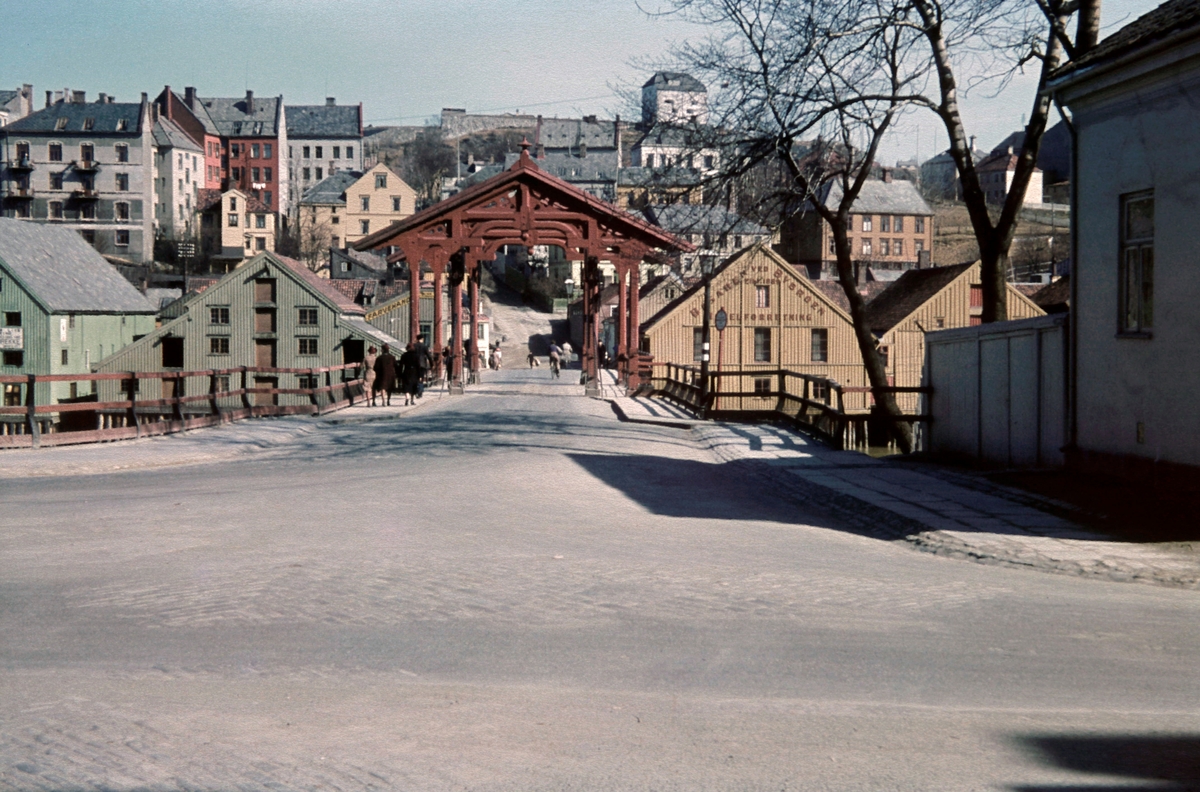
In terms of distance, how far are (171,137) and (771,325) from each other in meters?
74.1

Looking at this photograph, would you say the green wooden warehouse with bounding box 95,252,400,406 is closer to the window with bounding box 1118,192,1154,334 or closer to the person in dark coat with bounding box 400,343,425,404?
the person in dark coat with bounding box 400,343,425,404

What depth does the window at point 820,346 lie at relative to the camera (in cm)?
6794

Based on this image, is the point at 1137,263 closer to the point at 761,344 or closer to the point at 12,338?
the point at 761,344

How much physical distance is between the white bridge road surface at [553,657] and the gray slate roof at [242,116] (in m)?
136

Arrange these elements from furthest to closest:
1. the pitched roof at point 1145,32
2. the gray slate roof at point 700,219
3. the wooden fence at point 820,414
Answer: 1. the gray slate roof at point 700,219
2. the wooden fence at point 820,414
3. the pitched roof at point 1145,32

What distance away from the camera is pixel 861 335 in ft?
95.0

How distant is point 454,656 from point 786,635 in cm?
195

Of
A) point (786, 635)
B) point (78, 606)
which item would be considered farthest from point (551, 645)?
point (78, 606)

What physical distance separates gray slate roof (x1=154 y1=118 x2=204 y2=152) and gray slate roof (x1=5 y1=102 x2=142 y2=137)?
5.24 meters

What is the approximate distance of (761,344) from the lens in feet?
221

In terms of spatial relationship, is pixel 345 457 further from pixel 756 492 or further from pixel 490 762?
pixel 490 762

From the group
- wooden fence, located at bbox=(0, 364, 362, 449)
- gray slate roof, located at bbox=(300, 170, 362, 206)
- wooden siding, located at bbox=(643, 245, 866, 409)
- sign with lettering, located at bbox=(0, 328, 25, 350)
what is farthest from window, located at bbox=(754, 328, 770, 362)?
gray slate roof, located at bbox=(300, 170, 362, 206)

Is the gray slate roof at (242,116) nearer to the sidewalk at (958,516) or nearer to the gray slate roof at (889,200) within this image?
the gray slate roof at (889,200)

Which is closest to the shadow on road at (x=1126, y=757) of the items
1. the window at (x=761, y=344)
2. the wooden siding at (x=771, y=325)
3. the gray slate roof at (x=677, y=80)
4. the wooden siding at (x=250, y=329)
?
the gray slate roof at (x=677, y=80)
